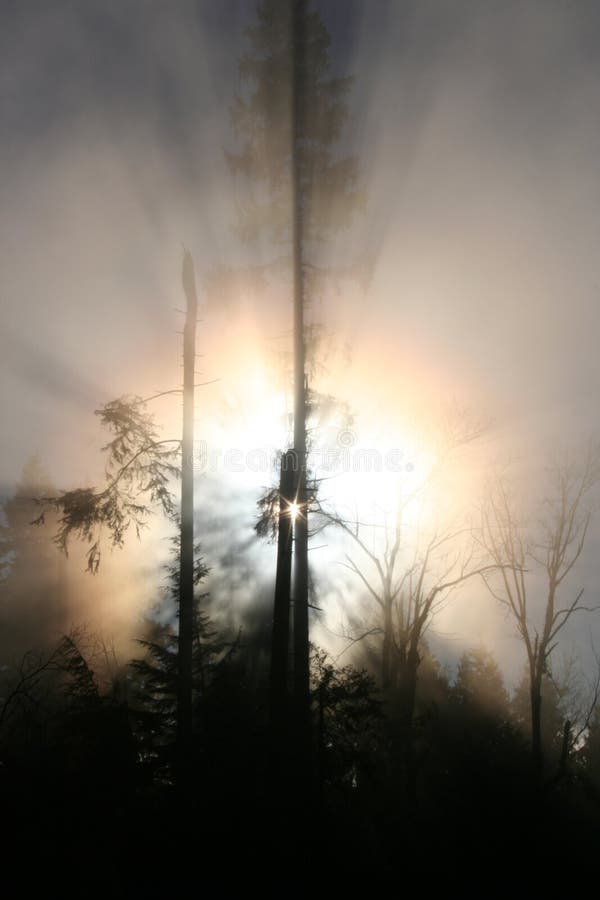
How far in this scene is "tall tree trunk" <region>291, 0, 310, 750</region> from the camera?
10508mm

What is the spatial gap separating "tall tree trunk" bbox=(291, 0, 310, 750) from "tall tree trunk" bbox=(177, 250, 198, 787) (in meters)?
2.26

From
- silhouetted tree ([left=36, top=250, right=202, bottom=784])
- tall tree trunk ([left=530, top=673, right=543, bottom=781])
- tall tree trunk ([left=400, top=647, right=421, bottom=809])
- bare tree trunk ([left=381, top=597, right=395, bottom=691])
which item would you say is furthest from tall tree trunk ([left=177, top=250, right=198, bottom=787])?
tall tree trunk ([left=530, top=673, right=543, bottom=781])

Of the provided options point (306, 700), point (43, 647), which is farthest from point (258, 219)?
point (43, 647)

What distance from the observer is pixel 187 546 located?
10.6 metres

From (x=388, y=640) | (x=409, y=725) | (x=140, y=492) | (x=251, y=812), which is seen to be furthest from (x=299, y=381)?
(x=409, y=725)

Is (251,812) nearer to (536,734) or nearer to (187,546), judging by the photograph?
(187,546)

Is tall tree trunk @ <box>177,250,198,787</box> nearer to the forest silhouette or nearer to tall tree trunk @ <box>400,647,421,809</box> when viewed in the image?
the forest silhouette

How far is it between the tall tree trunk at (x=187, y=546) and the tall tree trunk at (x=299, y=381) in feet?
7.41

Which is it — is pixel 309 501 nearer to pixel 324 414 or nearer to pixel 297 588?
pixel 297 588

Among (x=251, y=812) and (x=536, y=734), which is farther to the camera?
(x=536, y=734)

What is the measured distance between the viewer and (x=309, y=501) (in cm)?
1042

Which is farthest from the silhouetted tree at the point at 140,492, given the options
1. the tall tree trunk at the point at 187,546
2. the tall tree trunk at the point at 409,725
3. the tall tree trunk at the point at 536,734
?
the tall tree trunk at the point at 536,734

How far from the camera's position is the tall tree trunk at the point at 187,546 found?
362 inches

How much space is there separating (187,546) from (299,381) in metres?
5.02
